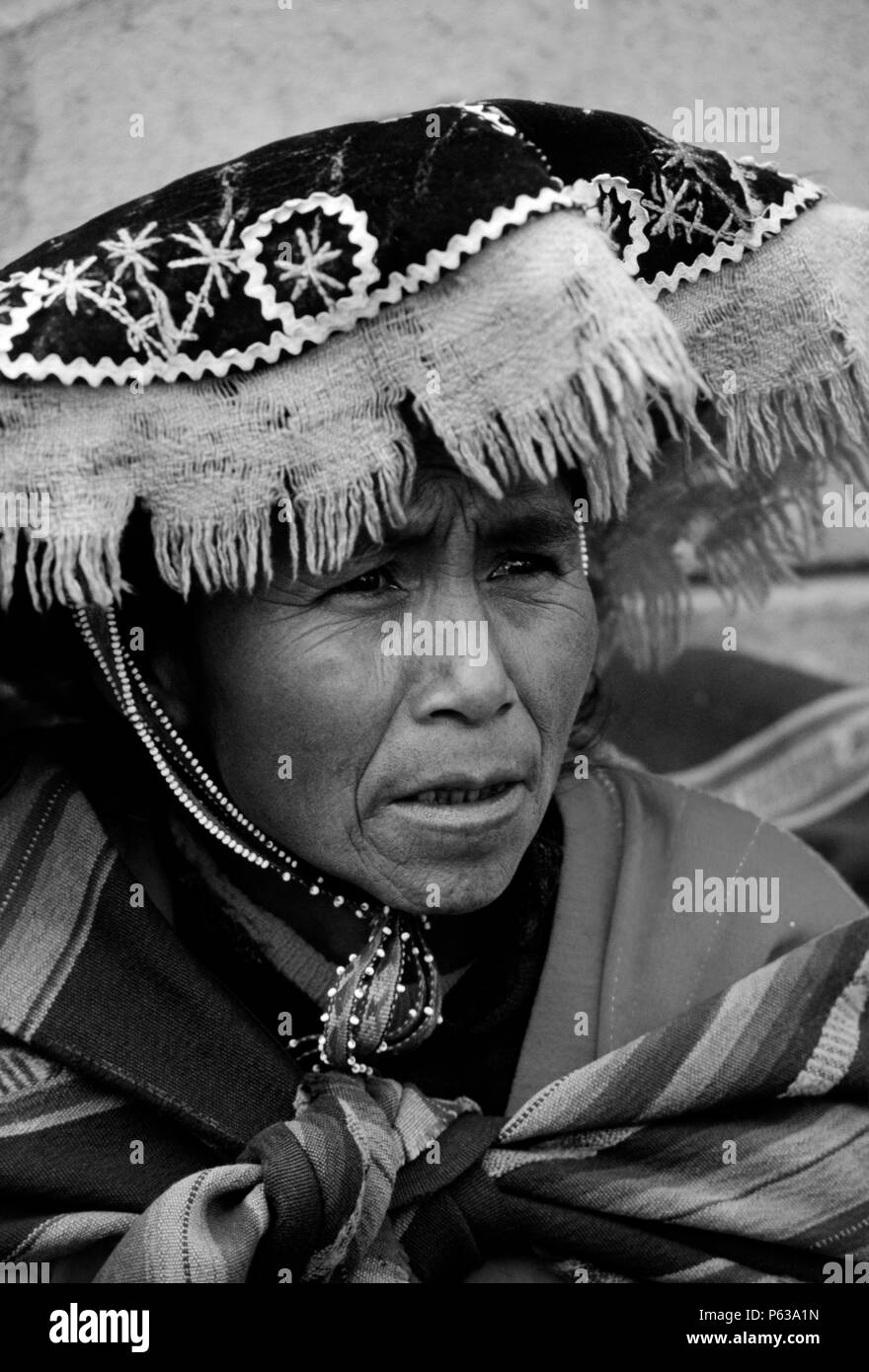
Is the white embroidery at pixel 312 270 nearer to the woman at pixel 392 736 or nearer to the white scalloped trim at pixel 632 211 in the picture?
the woman at pixel 392 736

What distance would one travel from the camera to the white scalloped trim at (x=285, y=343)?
1.58 m

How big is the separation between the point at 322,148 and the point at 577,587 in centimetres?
60

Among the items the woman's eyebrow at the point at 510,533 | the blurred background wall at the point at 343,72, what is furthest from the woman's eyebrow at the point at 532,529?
the blurred background wall at the point at 343,72

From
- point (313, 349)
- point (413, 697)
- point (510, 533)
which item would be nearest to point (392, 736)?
point (413, 697)

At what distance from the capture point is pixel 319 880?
76.8 inches

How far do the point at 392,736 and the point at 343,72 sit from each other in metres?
1.31

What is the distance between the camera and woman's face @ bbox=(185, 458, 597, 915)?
1.77m

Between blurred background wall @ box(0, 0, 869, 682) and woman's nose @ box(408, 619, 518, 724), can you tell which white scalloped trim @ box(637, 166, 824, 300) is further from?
woman's nose @ box(408, 619, 518, 724)

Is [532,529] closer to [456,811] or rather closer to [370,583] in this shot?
[370,583]

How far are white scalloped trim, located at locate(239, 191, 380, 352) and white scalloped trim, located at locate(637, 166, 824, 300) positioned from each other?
378 millimetres

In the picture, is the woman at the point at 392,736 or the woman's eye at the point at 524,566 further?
the woman's eye at the point at 524,566

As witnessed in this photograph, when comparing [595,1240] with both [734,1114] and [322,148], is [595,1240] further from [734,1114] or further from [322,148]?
[322,148]

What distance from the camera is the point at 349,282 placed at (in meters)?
1.58

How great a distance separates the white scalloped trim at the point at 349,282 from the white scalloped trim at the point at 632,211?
0.32 meters
